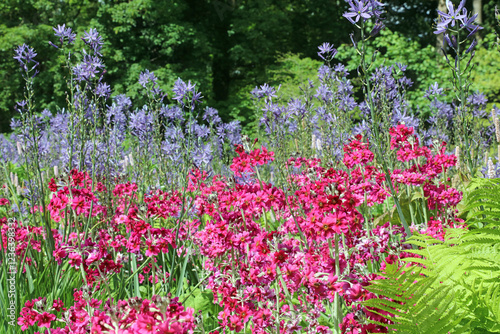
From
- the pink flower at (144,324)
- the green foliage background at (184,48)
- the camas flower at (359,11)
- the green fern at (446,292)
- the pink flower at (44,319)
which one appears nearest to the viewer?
the pink flower at (144,324)

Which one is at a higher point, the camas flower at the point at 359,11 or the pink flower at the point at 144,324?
the camas flower at the point at 359,11

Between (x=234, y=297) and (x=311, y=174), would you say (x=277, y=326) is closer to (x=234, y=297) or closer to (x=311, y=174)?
(x=234, y=297)

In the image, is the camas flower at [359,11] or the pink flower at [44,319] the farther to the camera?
the camas flower at [359,11]

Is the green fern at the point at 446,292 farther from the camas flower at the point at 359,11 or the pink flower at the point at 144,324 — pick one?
the camas flower at the point at 359,11

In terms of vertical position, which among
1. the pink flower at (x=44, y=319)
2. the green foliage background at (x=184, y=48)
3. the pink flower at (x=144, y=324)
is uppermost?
the green foliage background at (x=184, y=48)

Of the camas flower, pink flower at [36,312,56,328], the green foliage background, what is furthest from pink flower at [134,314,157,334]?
the green foliage background

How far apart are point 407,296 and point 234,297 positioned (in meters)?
0.70

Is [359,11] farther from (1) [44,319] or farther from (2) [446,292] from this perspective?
(1) [44,319]

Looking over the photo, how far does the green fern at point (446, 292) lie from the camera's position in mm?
1170

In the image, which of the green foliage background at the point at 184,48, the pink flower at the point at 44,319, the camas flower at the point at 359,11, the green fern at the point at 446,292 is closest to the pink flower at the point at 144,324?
the green fern at the point at 446,292

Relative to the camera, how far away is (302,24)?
21.5 metres

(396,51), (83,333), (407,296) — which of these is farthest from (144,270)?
(396,51)

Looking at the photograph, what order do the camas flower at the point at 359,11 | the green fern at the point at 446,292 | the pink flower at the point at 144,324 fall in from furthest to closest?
1. the camas flower at the point at 359,11
2. the green fern at the point at 446,292
3. the pink flower at the point at 144,324

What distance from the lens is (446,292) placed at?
3.88 feet
